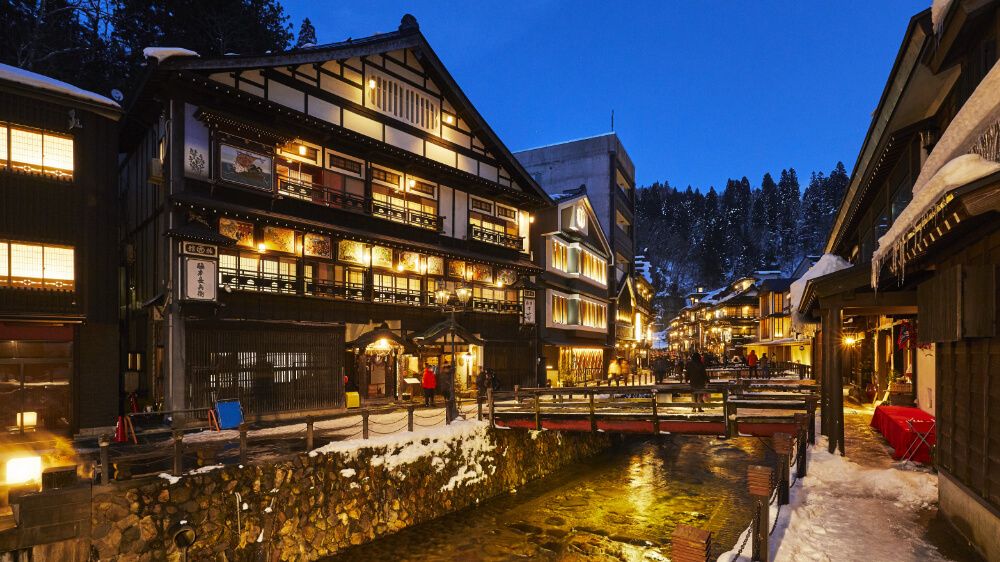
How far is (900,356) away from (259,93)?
92.7ft

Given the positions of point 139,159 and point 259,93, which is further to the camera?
point 139,159

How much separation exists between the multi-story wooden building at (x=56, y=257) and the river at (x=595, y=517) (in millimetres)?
11067

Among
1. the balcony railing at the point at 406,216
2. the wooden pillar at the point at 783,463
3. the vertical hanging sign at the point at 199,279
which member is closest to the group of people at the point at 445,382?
the balcony railing at the point at 406,216

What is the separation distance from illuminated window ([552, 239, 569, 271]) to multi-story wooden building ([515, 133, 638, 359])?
10.7 metres

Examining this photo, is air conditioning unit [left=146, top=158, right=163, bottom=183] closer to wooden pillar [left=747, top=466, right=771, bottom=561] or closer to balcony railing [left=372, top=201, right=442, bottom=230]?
balcony railing [left=372, top=201, right=442, bottom=230]

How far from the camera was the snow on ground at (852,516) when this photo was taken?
8.34 metres

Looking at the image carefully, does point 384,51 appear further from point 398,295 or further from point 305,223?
point 398,295

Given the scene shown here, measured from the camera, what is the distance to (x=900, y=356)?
23.3 m

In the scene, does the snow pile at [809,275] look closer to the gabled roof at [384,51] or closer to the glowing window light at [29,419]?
the gabled roof at [384,51]

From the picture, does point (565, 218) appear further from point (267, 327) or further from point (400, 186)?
point (267, 327)

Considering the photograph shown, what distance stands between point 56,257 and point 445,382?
47.2 ft

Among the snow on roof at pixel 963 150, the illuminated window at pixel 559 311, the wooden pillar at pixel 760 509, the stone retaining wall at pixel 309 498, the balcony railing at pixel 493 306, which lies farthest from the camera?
the illuminated window at pixel 559 311

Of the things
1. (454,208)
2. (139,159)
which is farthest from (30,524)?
(454,208)

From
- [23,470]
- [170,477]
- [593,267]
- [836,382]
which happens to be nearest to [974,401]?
[836,382]
